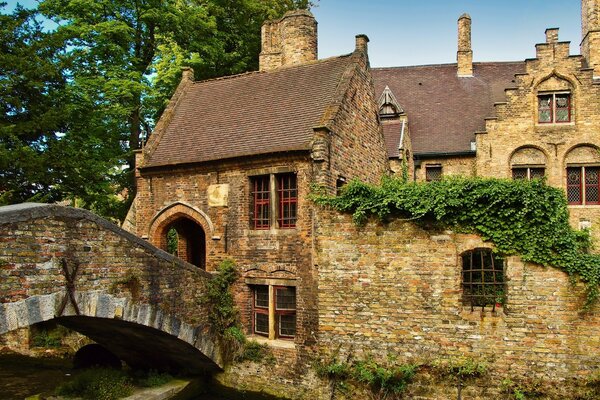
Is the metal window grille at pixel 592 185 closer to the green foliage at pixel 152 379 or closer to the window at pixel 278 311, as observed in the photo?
the window at pixel 278 311

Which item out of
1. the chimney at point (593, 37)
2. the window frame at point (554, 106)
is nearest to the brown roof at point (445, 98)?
the window frame at point (554, 106)

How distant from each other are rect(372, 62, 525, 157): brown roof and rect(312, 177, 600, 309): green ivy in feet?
32.1

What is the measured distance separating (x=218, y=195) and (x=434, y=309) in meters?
6.50

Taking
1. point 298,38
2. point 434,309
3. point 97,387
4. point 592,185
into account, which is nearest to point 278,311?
point 434,309

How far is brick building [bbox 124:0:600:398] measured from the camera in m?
10.6

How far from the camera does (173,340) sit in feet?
39.0

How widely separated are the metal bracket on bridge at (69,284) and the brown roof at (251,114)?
5.60 m

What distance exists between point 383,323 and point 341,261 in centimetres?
171

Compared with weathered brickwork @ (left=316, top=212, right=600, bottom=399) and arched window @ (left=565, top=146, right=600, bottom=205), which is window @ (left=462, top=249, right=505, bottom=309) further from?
arched window @ (left=565, top=146, right=600, bottom=205)

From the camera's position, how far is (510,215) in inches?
409

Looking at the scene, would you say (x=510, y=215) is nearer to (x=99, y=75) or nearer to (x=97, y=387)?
(x=97, y=387)

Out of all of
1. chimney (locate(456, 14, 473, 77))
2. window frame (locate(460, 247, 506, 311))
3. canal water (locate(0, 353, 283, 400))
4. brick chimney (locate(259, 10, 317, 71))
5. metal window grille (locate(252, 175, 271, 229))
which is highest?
chimney (locate(456, 14, 473, 77))

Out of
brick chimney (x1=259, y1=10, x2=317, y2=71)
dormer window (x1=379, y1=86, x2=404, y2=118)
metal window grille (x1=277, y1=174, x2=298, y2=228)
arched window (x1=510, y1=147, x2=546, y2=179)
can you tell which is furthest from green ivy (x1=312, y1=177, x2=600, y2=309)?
dormer window (x1=379, y1=86, x2=404, y2=118)

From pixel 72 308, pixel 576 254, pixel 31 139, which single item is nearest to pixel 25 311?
pixel 72 308
